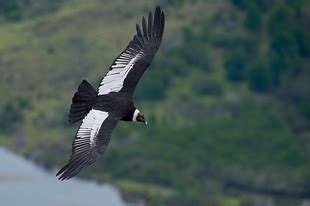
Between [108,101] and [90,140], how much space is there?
2.71ft

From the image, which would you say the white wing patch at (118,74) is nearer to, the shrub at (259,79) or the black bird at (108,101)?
the black bird at (108,101)

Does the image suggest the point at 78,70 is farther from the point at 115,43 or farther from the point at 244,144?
the point at 244,144

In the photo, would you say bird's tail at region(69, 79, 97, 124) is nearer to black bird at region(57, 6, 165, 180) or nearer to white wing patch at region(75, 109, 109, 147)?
black bird at region(57, 6, 165, 180)

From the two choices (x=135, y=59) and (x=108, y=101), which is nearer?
(x=108, y=101)

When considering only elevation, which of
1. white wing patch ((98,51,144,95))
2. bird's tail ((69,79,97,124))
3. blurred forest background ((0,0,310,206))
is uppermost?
blurred forest background ((0,0,310,206))

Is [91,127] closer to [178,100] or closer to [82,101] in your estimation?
[82,101]

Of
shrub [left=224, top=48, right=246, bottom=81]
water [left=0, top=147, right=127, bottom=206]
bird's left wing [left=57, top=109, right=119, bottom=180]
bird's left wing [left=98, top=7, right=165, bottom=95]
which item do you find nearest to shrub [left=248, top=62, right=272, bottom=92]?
shrub [left=224, top=48, right=246, bottom=81]

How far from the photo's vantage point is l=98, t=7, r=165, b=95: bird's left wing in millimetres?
16875

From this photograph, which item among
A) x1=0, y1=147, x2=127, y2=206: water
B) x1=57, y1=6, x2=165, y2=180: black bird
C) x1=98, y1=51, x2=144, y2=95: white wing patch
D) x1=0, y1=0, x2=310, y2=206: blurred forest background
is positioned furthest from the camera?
x1=0, y1=0, x2=310, y2=206: blurred forest background

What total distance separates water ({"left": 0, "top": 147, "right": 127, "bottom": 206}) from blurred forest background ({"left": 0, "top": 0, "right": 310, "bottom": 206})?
69cm

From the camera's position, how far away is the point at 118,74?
17.0m

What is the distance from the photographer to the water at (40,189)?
29.9m

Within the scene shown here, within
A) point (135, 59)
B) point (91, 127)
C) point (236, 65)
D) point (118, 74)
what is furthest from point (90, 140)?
point (236, 65)

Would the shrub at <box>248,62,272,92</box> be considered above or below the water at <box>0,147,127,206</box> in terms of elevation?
above
